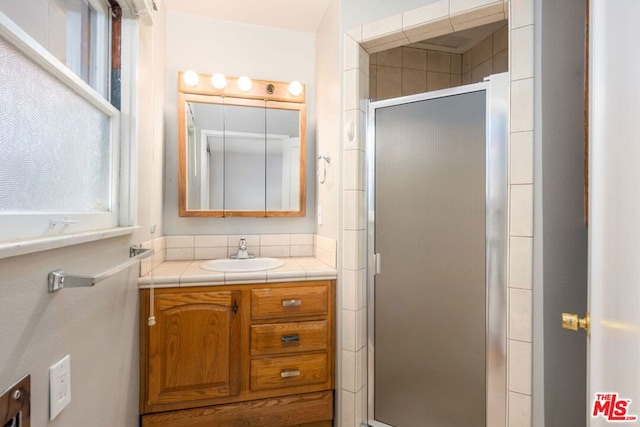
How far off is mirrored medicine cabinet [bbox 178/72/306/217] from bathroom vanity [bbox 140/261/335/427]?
1.87ft

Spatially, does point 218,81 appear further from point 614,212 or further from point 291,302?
point 614,212

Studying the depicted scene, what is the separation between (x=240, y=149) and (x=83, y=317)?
4.72 ft

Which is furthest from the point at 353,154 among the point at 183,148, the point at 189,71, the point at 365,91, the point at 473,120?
the point at 189,71

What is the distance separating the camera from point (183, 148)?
196 cm

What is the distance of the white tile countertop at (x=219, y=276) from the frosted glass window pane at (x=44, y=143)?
512 millimetres

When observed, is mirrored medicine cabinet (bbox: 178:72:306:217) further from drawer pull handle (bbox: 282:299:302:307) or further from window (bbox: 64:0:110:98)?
window (bbox: 64:0:110:98)

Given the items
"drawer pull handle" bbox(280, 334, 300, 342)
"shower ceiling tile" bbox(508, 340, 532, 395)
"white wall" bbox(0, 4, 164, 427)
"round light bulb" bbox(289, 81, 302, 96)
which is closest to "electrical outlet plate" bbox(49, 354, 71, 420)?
"white wall" bbox(0, 4, 164, 427)

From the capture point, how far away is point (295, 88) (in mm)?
2107

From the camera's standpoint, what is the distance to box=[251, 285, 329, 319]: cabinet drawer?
155cm

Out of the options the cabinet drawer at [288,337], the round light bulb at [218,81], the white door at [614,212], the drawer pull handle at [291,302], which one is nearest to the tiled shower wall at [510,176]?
the cabinet drawer at [288,337]

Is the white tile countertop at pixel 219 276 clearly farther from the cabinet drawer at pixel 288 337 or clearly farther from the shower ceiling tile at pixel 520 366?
the shower ceiling tile at pixel 520 366

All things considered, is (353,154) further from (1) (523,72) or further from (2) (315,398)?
(2) (315,398)

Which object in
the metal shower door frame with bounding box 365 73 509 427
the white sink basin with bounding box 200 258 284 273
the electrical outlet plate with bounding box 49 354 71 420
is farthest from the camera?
the white sink basin with bounding box 200 258 284 273

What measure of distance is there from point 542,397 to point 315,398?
3.46 ft
